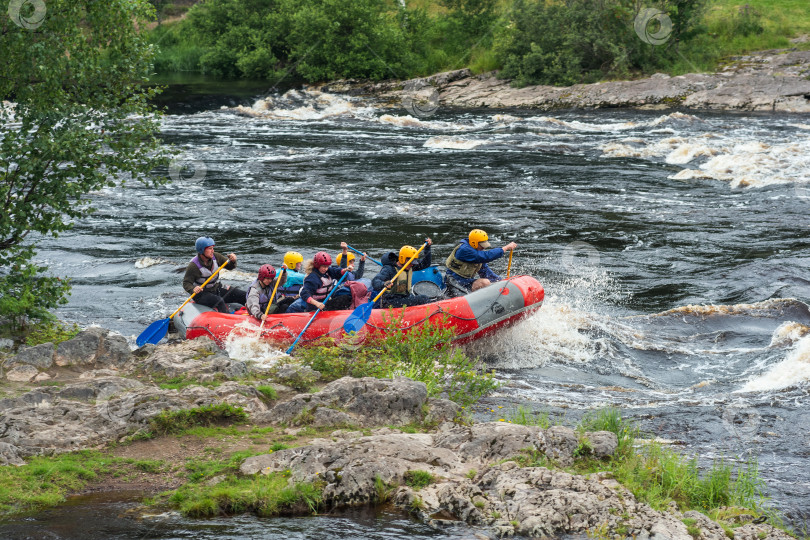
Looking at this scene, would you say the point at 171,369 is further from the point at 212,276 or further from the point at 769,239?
the point at 769,239

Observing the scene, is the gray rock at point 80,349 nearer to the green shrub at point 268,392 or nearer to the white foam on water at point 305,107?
the green shrub at point 268,392

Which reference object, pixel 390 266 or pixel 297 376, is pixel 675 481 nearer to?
pixel 297 376

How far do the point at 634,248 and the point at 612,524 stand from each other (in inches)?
412

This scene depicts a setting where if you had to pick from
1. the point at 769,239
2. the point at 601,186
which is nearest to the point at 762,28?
the point at 601,186

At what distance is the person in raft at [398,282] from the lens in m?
10.7

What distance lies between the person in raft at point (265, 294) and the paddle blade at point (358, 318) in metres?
1.45

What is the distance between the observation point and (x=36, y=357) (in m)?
8.09

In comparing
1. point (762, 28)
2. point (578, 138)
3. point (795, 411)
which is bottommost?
point (795, 411)

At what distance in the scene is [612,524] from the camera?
201 inches

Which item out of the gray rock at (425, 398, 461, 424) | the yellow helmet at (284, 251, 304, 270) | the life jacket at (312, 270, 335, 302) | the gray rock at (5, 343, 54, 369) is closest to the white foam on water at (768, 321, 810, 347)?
the gray rock at (425, 398, 461, 424)

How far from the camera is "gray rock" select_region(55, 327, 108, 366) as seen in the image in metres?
8.32

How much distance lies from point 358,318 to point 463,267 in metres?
2.25

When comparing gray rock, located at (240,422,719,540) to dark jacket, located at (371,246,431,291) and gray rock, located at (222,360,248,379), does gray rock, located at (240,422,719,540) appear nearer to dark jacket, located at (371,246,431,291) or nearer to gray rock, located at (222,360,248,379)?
gray rock, located at (222,360,248,379)

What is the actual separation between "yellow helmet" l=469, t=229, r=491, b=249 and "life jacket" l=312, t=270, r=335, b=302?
2112mm
